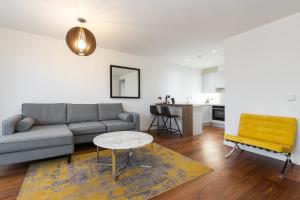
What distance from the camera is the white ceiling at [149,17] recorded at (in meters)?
2.07

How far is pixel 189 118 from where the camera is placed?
13.2ft

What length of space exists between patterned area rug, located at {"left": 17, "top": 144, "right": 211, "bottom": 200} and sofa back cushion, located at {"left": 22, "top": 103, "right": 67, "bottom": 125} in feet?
3.25

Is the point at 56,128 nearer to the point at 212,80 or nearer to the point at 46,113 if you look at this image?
the point at 46,113

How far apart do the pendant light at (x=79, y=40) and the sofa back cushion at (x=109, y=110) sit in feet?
6.01

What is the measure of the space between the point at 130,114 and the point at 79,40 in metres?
1.98

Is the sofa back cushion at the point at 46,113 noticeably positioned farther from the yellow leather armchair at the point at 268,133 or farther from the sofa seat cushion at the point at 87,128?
the yellow leather armchair at the point at 268,133

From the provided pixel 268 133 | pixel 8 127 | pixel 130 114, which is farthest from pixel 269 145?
pixel 8 127

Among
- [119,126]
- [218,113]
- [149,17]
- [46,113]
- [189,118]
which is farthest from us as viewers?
[218,113]

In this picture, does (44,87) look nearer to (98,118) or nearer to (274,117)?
(98,118)

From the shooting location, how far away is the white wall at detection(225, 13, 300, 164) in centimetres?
231

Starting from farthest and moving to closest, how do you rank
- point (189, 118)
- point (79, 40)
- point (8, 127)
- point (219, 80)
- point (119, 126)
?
1. point (219, 80)
2. point (189, 118)
3. point (119, 126)
4. point (8, 127)
5. point (79, 40)

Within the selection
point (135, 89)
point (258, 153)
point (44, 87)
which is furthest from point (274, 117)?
point (44, 87)

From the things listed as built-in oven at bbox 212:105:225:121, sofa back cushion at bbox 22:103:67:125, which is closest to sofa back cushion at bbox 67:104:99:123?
sofa back cushion at bbox 22:103:67:125

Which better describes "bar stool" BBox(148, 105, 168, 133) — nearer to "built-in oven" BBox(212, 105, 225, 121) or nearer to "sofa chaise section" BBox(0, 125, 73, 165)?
"built-in oven" BBox(212, 105, 225, 121)
